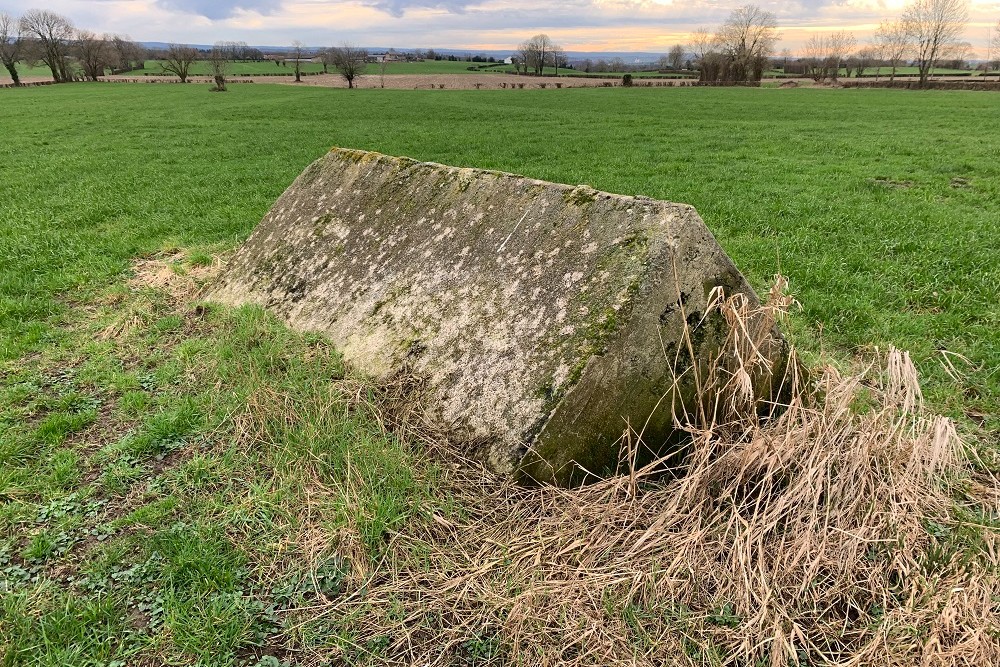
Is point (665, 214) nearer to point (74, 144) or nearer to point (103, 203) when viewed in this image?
point (103, 203)

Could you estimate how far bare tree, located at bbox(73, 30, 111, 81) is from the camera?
72562mm

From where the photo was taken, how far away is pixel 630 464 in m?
3.11

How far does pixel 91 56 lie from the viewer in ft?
238

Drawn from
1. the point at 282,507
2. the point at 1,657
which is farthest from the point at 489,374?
the point at 1,657

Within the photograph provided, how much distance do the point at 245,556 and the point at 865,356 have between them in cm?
504

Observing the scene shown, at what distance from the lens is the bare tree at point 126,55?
86188 millimetres

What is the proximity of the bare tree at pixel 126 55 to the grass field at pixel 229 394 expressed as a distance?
9341 cm

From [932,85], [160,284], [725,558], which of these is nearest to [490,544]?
[725,558]

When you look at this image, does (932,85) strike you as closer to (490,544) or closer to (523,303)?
(523,303)

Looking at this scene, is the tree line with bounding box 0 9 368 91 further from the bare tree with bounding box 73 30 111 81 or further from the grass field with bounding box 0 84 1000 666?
the grass field with bounding box 0 84 1000 666

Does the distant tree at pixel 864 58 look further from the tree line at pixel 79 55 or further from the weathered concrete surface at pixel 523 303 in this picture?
the weathered concrete surface at pixel 523 303

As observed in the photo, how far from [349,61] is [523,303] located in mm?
69054

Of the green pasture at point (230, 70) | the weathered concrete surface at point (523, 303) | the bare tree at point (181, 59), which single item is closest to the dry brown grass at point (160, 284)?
the weathered concrete surface at point (523, 303)

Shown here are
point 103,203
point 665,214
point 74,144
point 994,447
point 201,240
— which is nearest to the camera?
point 665,214
